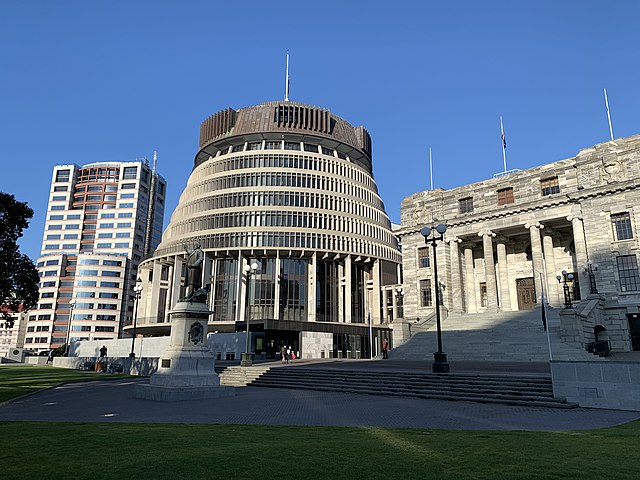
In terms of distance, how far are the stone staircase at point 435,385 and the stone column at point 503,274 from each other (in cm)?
2679

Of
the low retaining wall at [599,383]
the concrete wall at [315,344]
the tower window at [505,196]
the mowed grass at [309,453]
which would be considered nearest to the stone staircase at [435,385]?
the low retaining wall at [599,383]

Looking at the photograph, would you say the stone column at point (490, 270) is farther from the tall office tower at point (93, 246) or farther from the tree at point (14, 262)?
the tall office tower at point (93, 246)

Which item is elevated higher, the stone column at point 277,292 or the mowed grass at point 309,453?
the stone column at point 277,292

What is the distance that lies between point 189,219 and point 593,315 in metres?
63.3

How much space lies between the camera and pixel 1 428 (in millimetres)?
11969

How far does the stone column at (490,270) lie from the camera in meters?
45.5

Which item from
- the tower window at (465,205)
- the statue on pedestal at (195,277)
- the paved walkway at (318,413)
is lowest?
the paved walkway at (318,413)

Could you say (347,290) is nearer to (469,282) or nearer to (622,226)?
(469,282)

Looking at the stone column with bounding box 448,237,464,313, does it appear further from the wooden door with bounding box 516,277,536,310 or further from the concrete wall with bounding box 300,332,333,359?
the concrete wall with bounding box 300,332,333,359

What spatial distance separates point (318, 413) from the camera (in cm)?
1552

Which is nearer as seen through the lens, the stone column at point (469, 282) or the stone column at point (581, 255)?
the stone column at point (581, 255)

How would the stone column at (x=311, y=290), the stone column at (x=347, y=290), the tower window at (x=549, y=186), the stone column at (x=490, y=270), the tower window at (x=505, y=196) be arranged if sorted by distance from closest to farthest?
the tower window at (x=549, y=186) → the stone column at (x=490, y=270) → the tower window at (x=505, y=196) → the stone column at (x=311, y=290) → the stone column at (x=347, y=290)

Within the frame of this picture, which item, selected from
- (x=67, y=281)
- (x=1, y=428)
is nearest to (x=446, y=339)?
(x=1, y=428)

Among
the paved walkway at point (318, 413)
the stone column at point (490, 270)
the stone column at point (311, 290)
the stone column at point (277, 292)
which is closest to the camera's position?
the paved walkway at point (318, 413)
